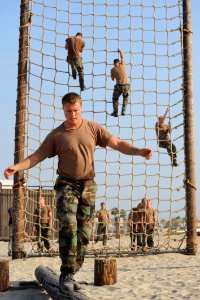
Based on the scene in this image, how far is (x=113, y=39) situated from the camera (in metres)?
9.62

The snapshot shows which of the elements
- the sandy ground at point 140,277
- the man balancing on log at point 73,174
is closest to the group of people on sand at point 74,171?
the man balancing on log at point 73,174

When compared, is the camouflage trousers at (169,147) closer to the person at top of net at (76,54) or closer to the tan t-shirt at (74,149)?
the person at top of net at (76,54)

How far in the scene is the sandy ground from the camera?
4870mm

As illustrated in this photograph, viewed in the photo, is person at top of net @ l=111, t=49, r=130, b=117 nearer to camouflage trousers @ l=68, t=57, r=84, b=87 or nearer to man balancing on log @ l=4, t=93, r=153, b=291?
camouflage trousers @ l=68, t=57, r=84, b=87

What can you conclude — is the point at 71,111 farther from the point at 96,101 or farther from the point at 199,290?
the point at 96,101

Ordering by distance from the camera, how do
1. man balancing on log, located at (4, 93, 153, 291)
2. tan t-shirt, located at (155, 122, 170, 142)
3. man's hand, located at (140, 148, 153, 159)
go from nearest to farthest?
man's hand, located at (140, 148, 153, 159), man balancing on log, located at (4, 93, 153, 291), tan t-shirt, located at (155, 122, 170, 142)

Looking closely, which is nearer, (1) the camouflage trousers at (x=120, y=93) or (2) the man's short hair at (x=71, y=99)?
(2) the man's short hair at (x=71, y=99)

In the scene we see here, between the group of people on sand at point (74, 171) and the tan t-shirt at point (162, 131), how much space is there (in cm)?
517

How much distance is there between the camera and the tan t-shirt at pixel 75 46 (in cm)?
947

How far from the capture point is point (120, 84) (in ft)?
31.0

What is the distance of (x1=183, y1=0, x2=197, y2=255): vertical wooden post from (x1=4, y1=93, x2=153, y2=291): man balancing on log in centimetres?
528

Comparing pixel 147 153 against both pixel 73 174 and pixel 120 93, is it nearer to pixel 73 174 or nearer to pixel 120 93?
pixel 73 174

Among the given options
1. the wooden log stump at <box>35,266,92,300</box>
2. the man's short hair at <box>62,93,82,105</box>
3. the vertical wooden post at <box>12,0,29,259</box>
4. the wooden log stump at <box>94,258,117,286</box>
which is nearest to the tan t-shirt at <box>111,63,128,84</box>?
the vertical wooden post at <box>12,0,29,259</box>

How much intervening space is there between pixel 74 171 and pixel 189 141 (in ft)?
18.4
